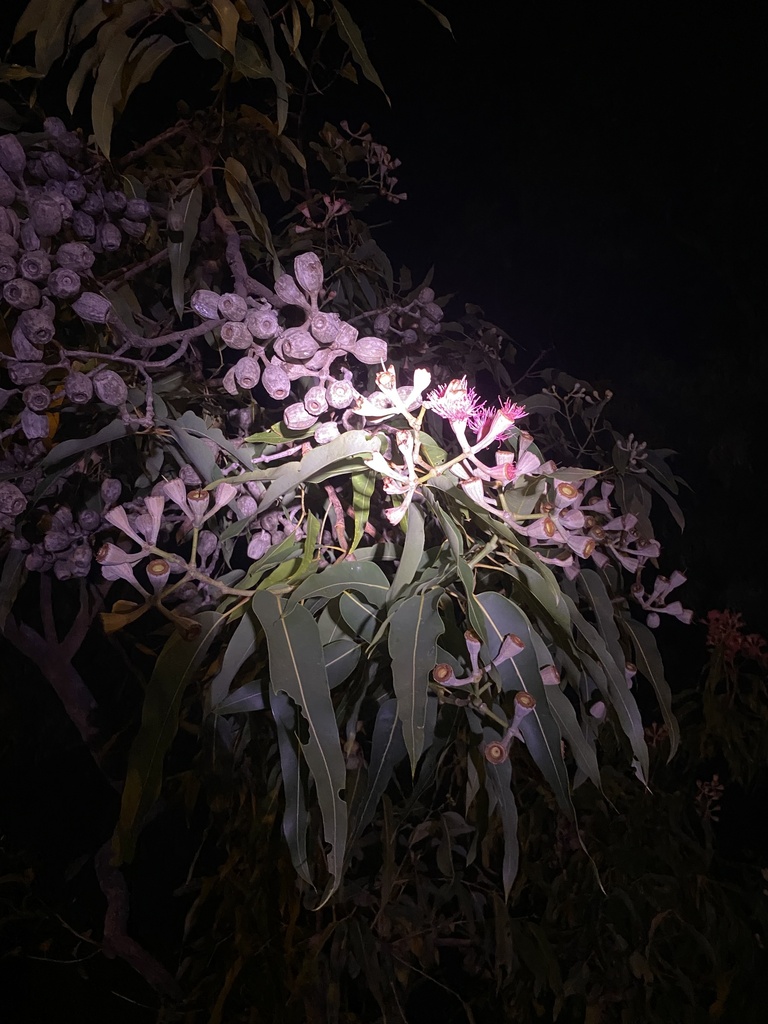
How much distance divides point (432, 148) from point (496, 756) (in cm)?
92

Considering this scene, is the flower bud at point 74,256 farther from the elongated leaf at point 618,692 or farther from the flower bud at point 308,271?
the elongated leaf at point 618,692

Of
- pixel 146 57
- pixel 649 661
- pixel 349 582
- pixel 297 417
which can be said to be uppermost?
pixel 146 57

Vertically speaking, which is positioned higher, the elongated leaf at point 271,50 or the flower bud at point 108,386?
the elongated leaf at point 271,50

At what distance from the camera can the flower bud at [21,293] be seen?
0.50m

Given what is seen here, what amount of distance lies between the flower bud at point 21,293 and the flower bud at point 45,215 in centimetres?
7

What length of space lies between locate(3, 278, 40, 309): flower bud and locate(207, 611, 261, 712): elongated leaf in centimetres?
29

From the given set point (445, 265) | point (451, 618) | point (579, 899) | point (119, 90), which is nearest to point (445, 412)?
point (451, 618)

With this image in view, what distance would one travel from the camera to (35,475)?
1.88 feet

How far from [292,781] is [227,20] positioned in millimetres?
607

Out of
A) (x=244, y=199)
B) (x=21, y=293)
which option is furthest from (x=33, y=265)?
(x=244, y=199)

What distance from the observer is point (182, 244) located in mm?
631

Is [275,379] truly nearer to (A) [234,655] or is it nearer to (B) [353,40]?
(A) [234,655]

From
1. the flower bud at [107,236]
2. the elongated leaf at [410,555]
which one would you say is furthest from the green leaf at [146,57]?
the elongated leaf at [410,555]

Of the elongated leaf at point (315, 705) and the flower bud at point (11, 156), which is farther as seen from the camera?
the flower bud at point (11, 156)
